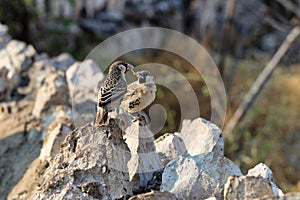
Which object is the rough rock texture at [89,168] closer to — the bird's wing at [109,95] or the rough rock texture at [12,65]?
the bird's wing at [109,95]

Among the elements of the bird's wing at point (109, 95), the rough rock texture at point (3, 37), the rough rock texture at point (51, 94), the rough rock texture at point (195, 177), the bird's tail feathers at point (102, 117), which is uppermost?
the rough rock texture at point (3, 37)

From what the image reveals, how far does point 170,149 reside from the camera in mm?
1475

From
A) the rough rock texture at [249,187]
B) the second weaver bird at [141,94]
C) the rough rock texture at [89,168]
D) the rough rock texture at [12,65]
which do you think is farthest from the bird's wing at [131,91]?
the rough rock texture at [12,65]

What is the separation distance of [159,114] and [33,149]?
0.68 metres

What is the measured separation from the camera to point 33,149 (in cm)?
188

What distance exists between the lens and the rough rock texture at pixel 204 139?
1407 millimetres

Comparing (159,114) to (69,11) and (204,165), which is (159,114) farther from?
(69,11)

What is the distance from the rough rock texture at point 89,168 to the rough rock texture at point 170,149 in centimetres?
18

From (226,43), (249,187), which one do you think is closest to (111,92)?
(249,187)

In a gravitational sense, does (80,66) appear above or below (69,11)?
below

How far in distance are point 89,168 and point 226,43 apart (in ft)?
7.71

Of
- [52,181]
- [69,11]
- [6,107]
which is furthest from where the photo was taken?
[69,11]

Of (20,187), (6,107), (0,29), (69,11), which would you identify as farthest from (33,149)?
(69,11)

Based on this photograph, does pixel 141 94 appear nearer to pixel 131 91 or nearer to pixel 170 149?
pixel 131 91
